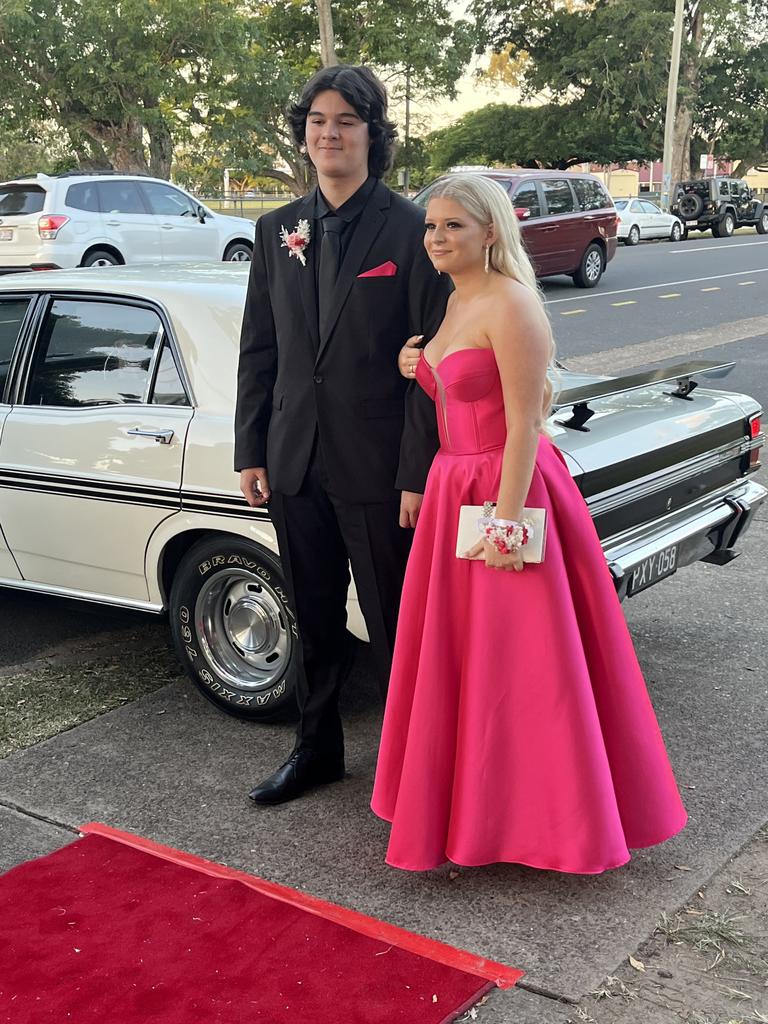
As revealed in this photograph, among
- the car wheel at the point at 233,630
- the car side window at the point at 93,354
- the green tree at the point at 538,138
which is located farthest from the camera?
the green tree at the point at 538,138

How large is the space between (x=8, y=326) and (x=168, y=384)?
3.36ft

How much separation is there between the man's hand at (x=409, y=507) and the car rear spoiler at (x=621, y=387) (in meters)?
0.92

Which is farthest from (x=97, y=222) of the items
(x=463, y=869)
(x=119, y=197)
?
(x=463, y=869)

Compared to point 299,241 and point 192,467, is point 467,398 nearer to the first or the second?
point 299,241

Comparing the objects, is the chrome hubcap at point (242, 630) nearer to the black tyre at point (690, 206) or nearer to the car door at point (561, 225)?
the car door at point (561, 225)

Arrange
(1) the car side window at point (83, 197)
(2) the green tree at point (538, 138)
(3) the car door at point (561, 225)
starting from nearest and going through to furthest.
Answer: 1. (1) the car side window at point (83, 197)
2. (3) the car door at point (561, 225)
3. (2) the green tree at point (538, 138)

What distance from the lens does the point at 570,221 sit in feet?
63.4

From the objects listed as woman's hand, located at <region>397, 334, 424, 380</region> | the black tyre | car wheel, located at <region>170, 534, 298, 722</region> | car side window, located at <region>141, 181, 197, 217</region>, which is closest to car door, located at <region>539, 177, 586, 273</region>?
car side window, located at <region>141, 181, 197, 217</region>

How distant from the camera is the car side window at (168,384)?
435 cm

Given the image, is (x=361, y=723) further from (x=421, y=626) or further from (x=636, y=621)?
(x=636, y=621)

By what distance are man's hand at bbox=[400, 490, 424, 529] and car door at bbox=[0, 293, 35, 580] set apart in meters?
2.07

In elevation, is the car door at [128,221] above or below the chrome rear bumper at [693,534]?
above

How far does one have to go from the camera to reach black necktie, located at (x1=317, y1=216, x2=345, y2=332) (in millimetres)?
3467

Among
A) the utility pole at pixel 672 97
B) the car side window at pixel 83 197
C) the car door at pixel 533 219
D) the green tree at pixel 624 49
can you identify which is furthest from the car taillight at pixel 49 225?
the green tree at pixel 624 49
